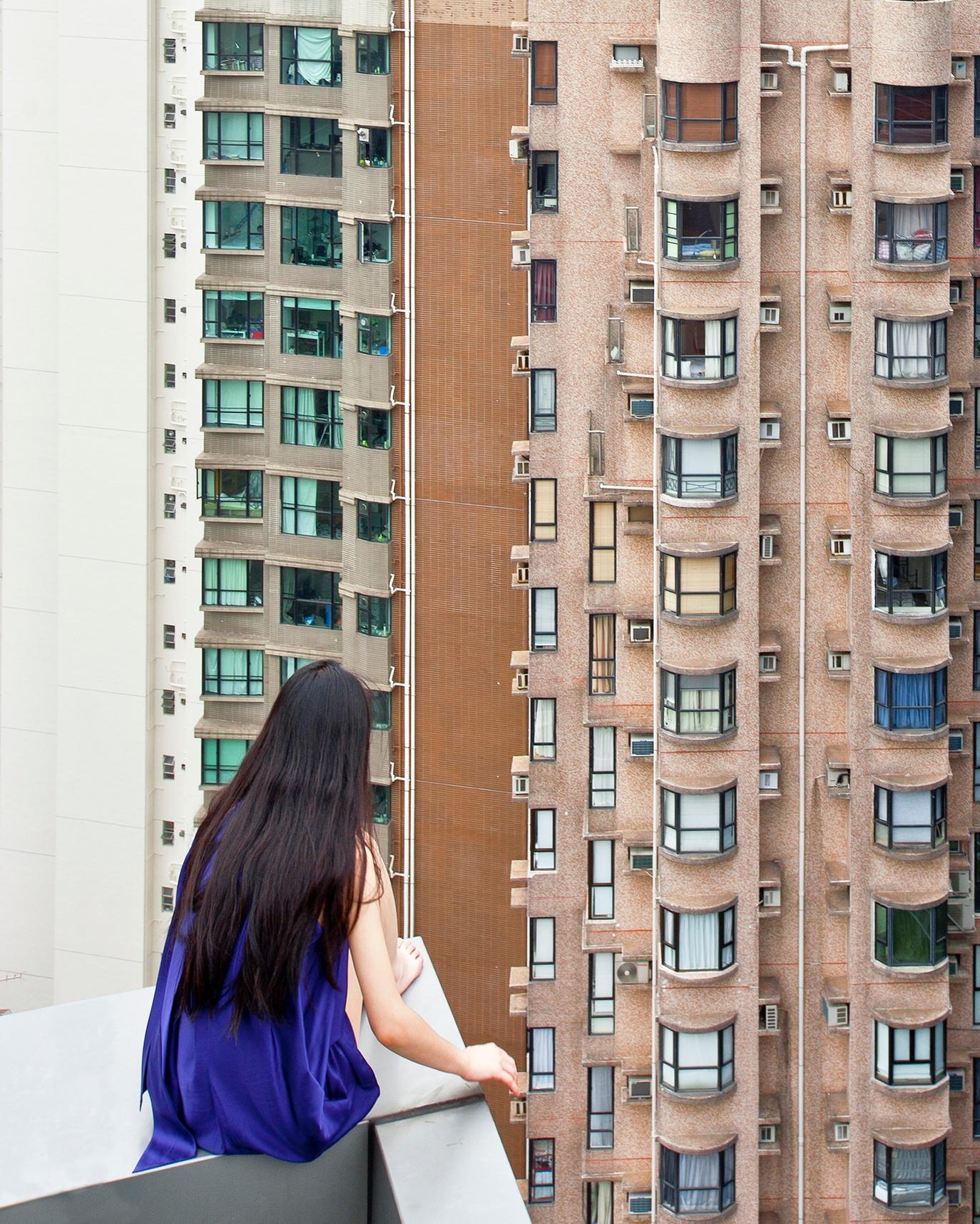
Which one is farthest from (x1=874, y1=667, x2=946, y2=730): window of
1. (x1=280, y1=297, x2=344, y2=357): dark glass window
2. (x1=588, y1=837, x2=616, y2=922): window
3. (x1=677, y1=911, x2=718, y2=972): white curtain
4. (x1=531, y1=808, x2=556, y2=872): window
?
(x1=280, y1=297, x2=344, y2=357): dark glass window

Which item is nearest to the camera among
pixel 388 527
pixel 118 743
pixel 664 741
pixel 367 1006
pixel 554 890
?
pixel 367 1006

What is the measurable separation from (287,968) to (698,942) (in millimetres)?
26035

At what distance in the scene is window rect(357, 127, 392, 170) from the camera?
114 feet

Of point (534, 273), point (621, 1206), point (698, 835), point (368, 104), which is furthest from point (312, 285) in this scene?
point (621, 1206)

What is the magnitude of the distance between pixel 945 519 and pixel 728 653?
149 inches

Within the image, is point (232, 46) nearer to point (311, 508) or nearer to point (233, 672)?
point (311, 508)

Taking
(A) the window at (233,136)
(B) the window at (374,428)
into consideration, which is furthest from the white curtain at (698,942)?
(A) the window at (233,136)

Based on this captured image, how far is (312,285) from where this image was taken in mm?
37906

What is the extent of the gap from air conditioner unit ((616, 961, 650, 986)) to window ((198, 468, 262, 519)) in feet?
38.2

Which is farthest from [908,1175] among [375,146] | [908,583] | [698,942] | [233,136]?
[233,136]

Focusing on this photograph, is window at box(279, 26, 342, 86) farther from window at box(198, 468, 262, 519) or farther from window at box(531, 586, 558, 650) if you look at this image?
window at box(531, 586, 558, 650)

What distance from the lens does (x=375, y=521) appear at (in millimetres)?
36594

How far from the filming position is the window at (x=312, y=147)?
37.1 metres

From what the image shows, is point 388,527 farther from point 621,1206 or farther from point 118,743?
point 621,1206
